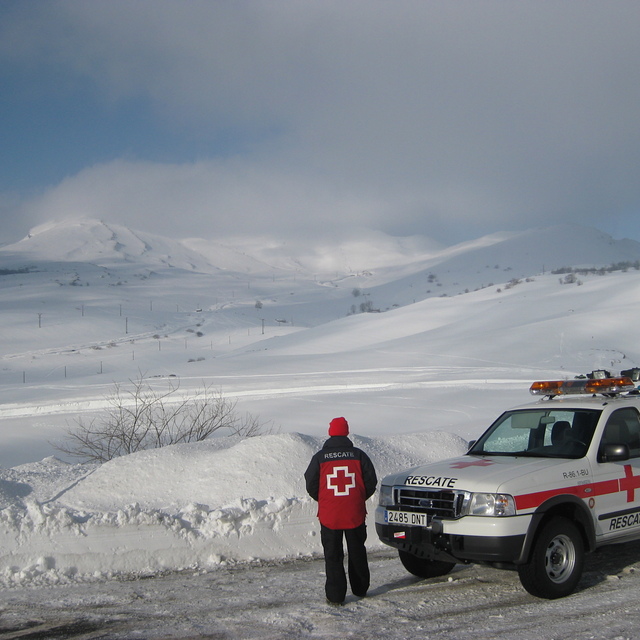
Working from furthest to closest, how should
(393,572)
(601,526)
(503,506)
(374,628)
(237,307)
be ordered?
(237,307) → (393,572) → (601,526) → (503,506) → (374,628)

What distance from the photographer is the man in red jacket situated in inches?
252

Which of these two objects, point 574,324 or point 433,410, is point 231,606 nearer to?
point 433,410

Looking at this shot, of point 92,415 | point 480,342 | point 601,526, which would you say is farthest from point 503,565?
point 480,342

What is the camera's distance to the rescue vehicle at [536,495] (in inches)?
248

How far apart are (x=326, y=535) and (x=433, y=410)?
18883mm

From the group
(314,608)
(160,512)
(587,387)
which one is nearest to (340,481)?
(314,608)

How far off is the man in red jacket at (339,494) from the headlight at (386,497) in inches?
24.9

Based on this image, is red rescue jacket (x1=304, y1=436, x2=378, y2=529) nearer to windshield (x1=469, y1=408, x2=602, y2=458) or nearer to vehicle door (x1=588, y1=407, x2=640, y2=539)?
windshield (x1=469, y1=408, x2=602, y2=458)

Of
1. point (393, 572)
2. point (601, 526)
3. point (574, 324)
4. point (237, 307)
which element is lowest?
point (393, 572)

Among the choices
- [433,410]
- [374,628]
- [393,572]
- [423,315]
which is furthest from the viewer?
[423,315]

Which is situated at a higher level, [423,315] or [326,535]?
[423,315]

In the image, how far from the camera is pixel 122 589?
7203mm

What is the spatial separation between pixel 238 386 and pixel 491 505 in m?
27.9

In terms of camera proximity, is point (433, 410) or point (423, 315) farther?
point (423, 315)
